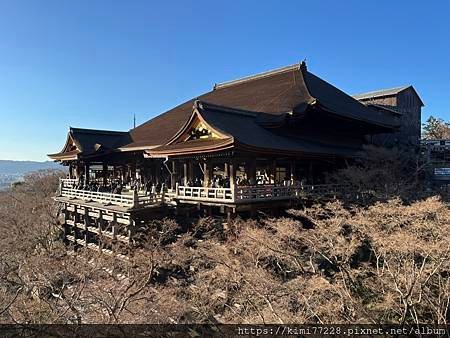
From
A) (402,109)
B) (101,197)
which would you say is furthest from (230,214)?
(402,109)

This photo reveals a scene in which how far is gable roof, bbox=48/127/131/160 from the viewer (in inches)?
889

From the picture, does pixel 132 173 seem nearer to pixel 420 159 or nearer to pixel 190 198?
pixel 190 198

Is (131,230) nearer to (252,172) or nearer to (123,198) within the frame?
(123,198)

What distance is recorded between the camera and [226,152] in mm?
13680

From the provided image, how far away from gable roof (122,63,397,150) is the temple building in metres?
0.10

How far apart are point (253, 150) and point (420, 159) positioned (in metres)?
14.1

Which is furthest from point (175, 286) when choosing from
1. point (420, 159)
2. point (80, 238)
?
point (420, 159)

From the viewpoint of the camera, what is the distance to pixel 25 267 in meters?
14.5

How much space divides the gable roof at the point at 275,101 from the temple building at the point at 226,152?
10 cm

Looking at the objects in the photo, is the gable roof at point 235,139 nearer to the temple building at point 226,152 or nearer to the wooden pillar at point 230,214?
the temple building at point 226,152

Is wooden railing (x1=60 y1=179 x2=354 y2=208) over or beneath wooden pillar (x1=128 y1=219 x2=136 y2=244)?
over

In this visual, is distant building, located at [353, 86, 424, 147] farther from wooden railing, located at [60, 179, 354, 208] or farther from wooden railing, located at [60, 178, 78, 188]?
wooden railing, located at [60, 178, 78, 188]

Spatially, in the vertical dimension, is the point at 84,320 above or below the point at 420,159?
below

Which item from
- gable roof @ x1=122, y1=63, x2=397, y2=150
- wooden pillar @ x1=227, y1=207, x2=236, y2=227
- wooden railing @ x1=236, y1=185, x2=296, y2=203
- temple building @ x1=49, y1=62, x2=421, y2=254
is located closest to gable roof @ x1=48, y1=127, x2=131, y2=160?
temple building @ x1=49, y1=62, x2=421, y2=254
